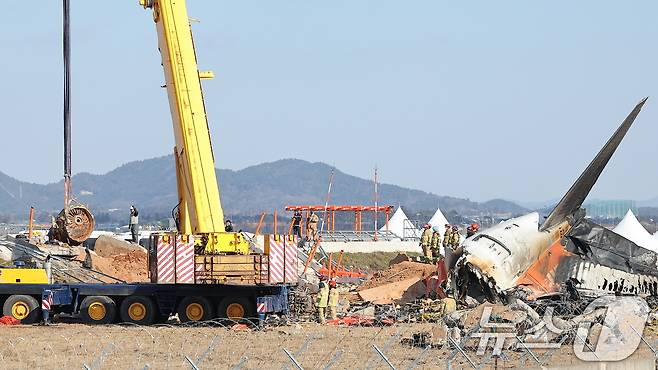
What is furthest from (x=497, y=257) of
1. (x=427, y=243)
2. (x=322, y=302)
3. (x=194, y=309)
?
(x=427, y=243)

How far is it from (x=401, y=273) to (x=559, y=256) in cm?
637

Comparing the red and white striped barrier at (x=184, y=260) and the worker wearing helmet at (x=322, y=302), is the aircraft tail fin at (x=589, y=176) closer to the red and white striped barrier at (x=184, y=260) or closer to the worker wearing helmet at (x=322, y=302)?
the worker wearing helmet at (x=322, y=302)

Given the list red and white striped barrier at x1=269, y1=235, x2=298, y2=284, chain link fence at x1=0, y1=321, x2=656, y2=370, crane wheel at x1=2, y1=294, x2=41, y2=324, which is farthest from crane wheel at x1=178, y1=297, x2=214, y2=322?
crane wheel at x1=2, y1=294, x2=41, y2=324

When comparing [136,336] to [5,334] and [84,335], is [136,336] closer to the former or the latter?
[84,335]

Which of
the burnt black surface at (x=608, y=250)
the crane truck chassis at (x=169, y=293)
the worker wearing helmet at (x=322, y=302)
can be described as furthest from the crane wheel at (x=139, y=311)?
the burnt black surface at (x=608, y=250)

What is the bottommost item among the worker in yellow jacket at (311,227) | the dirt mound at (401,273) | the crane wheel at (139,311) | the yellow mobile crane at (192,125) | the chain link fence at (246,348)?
the chain link fence at (246,348)

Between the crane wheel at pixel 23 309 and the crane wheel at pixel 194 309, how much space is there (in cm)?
359

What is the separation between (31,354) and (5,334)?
409 cm

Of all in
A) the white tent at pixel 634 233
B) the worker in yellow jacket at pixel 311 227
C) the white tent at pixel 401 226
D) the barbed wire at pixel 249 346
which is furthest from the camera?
the white tent at pixel 401 226

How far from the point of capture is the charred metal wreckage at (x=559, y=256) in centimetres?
3162

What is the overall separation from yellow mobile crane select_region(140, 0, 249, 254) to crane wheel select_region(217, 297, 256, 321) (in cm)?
124

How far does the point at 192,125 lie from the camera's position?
30.2 m

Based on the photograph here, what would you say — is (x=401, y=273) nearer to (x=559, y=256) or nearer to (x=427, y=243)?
(x=427, y=243)

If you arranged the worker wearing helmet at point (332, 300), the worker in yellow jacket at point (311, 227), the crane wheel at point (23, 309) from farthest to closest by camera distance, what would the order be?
the worker in yellow jacket at point (311, 227)
the worker wearing helmet at point (332, 300)
the crane wheel at point (23, 309)
